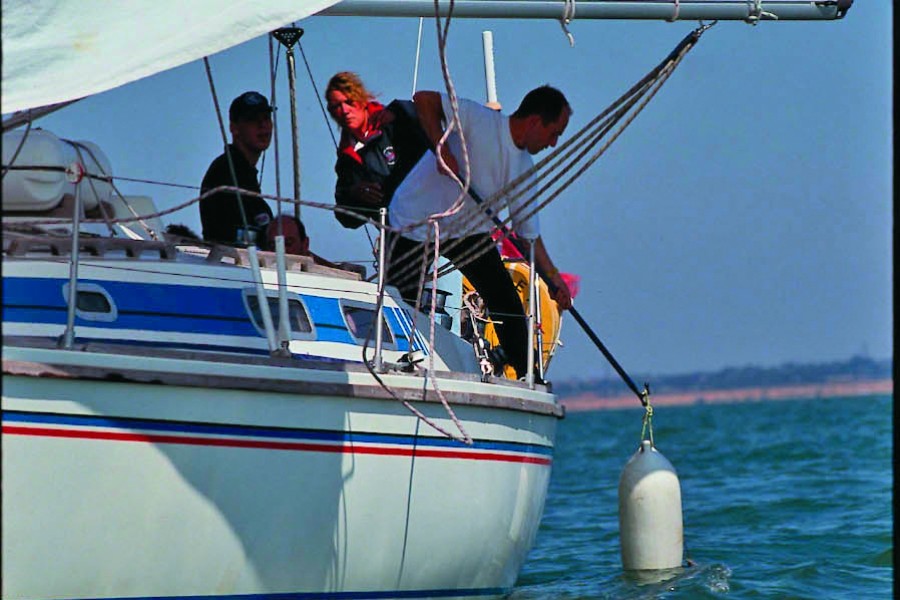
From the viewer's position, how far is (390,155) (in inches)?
320

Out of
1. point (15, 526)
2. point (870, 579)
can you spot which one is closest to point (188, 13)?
point (15, 526)

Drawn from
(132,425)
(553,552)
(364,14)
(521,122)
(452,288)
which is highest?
(364,14)

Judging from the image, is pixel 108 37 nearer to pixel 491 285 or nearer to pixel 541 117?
pixel 541 117

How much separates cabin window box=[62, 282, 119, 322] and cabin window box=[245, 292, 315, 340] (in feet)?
1.99

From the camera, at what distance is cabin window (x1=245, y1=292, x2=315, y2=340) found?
6992mm

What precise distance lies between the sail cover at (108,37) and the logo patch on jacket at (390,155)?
1860 mm

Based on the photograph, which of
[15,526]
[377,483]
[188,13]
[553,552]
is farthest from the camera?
[553,552]

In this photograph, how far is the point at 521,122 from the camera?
24.1 ft

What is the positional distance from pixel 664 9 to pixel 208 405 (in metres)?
2.98

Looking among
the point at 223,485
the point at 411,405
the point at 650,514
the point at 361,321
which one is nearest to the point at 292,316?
the point at 361,321

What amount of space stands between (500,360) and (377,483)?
80.7 inches

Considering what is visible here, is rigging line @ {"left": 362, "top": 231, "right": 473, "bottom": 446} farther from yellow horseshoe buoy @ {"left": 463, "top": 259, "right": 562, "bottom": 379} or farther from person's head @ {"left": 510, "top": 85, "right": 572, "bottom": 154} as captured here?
yellow horseshoe buoy @ {"left": 463, "top": 259, "right": 562, "bottom": 379}

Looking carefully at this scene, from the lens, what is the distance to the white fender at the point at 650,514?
870 centimetres

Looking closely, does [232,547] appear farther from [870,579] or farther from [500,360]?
[870,579]
